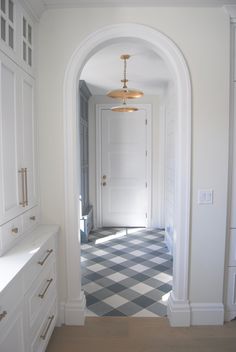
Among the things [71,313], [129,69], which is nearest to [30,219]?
[71,313]

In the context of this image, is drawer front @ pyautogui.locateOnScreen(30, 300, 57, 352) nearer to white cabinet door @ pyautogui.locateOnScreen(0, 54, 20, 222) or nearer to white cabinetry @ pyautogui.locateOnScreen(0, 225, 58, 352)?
white cabinetry @ pyautogui.locateOnScreen(0, 225, 58, 352)

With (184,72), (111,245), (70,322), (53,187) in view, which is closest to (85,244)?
(111,245)

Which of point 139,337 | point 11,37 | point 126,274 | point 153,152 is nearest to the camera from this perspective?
point 11,37

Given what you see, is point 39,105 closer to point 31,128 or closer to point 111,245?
point 31,128

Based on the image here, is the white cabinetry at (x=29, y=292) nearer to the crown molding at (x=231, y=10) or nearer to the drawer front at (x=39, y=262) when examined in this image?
the drawer front at (x=39, y=262)

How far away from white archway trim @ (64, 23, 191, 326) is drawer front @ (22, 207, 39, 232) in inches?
9.3

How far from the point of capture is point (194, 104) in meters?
2.07

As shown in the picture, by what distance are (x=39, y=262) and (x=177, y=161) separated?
1.28 metres

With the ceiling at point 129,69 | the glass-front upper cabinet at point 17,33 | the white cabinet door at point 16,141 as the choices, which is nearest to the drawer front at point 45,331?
the white cabinet door at point 16,141

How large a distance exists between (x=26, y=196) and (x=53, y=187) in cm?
35

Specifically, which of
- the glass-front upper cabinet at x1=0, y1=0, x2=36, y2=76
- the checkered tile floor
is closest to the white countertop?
the checkered tile floor

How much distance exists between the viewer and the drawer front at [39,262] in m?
1.46

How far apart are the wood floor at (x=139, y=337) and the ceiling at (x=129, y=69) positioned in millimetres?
2534

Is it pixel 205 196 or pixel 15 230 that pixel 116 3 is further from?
pixel 15 230
